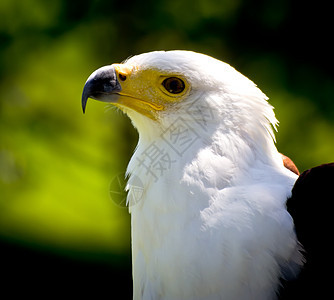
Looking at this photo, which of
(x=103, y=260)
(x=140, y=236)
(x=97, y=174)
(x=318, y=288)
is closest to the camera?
(x=318, y=288)

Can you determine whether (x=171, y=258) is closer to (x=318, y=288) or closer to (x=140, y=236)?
(x=140, y=236)

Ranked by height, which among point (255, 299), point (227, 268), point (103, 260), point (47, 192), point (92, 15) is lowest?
point (103, 260)

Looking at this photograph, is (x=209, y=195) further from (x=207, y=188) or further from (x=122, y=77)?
(x=122, y=77)

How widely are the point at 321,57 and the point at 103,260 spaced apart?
429 centimetres

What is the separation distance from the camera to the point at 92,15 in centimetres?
732

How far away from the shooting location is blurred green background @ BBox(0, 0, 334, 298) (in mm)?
6969

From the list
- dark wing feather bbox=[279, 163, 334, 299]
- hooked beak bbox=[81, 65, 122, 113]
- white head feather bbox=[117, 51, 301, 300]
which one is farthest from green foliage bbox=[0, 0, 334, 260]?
dark wing feather bbox=[279, 163, 334, 299]

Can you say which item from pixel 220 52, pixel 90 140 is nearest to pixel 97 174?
pixel 90 140

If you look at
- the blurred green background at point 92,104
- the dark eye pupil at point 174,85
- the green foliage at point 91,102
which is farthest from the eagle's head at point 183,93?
the green foliage at point 91,102

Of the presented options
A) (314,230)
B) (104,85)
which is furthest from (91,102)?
(314,230)

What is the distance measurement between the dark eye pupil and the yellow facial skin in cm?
2

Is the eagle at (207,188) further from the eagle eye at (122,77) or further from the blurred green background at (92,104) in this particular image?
→ the blurred green background at (92,104)

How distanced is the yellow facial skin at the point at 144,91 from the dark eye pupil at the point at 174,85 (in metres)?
0.02

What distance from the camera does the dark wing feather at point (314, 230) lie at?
2443 mm
